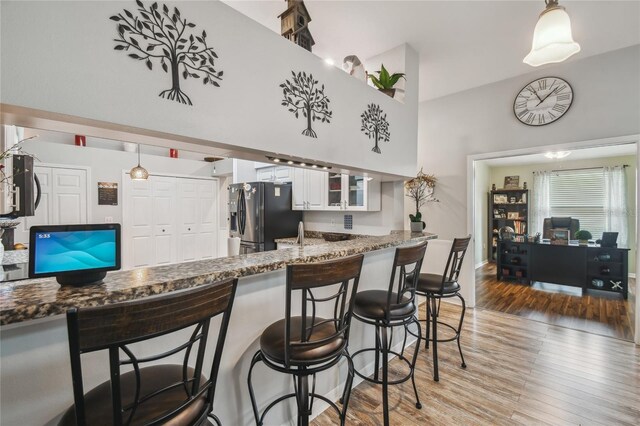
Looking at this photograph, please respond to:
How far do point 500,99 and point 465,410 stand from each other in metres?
3.71

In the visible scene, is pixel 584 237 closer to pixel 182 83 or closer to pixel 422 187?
pixel 422 187

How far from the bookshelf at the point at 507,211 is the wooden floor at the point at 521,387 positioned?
4290mm

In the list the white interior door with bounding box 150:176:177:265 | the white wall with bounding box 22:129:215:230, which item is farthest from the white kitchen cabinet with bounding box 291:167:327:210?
the white wall with bounding box 22:129:215:230

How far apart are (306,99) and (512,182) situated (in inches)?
278

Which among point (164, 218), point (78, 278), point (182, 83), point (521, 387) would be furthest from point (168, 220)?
point (521, 387)

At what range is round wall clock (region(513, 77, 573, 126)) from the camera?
3229 mm

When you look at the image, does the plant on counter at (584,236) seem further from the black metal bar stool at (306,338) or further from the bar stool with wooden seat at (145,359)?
the bar stool with wooden seat at (145,359)

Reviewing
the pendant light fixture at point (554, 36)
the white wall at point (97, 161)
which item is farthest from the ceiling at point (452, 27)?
the white wall at point (97, 161)

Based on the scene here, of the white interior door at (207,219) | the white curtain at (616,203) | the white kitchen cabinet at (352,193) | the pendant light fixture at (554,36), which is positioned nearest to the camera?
the pendant light fixture at (554,36)

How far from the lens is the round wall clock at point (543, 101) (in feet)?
10.6

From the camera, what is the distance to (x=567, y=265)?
4676mm

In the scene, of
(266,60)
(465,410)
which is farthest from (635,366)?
(266,60)

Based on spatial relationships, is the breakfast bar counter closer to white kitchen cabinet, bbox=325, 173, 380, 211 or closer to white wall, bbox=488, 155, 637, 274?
white kitchen cabinet, bbox=325, 173, 380, 211

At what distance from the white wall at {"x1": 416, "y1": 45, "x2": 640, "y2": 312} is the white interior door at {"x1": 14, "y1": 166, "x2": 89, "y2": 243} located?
5.55 metres
